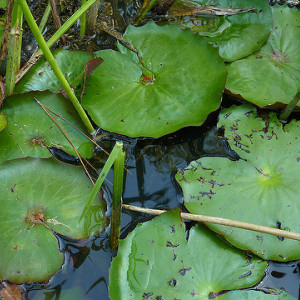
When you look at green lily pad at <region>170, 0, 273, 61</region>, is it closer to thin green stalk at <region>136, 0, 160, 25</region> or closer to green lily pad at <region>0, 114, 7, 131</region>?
thin green stalk at <region>136, 0, 160, 25</region>


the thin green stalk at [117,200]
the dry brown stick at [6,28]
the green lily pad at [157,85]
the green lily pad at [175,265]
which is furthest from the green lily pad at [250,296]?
the dry brown stick at [6,28]

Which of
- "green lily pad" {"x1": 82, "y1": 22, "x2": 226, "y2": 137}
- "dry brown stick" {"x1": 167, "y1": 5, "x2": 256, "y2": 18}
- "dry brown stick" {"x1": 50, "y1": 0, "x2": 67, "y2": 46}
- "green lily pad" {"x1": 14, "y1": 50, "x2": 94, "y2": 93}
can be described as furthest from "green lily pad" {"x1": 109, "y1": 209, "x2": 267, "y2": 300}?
"dry brown stick" {"x1": 167, "y1": 5, "x2": 256, "y2": 18}

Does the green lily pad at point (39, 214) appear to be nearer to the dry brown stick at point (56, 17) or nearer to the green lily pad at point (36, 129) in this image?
the green lily pad at point (36, 129)

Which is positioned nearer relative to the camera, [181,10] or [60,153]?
[60,153]

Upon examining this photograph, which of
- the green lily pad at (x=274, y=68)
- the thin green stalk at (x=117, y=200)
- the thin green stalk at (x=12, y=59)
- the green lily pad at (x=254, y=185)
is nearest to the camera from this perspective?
the thin green stalk at (x=117, y=200)

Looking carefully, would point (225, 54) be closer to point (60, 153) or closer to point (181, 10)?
point (181, 10)

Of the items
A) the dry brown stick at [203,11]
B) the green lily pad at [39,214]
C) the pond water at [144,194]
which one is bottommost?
the pond water at [144,194]

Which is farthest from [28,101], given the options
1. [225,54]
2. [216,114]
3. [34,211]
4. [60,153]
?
[225,54]
